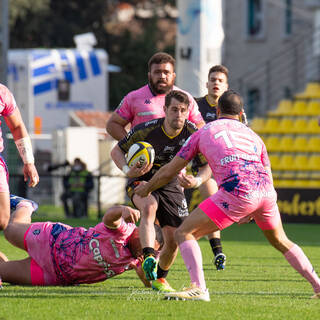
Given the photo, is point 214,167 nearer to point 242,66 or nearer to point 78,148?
point 78,148

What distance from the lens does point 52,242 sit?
319 inches

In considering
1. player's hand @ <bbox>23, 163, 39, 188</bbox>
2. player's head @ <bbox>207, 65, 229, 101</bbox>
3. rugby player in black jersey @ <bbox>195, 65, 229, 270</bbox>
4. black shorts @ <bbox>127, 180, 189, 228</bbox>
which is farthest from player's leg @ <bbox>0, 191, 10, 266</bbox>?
player's head @ <bbox>207, 65, 229, 101</bbox>

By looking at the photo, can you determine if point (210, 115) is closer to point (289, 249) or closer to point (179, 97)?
point (179, 97)

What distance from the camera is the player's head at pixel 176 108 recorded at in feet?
26.9

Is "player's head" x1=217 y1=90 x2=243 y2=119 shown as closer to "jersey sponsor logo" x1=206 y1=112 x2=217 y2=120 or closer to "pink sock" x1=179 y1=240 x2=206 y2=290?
"pink sock" x1=179 y1=240 x2=206 y2=290

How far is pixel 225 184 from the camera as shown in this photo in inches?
285

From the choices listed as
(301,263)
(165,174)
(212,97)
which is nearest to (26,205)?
(165,174)

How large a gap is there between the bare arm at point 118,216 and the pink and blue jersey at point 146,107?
1.94 metres

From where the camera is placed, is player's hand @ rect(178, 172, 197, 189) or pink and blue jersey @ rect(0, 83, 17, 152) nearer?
player's hand @ rect(178, 172, 197, 189)

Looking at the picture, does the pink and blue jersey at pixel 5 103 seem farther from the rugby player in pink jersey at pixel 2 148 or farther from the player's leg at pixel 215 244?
the player's leg at pixel 215 244

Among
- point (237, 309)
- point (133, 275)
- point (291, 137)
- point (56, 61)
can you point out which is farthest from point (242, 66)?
point (237, 309)

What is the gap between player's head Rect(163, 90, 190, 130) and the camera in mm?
8188

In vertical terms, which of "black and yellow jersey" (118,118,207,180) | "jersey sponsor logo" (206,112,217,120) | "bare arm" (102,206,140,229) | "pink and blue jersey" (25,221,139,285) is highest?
"black and yellow jersey" (118,118,207,180)

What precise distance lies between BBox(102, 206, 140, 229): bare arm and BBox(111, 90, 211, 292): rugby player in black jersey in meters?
0.38
